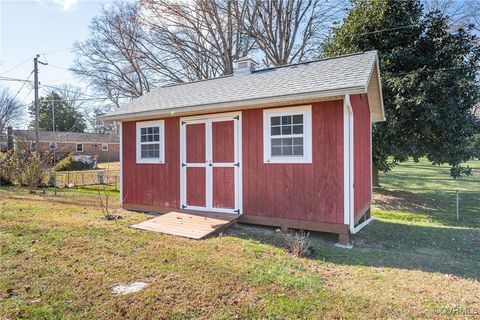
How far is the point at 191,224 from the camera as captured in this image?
19.5 feet

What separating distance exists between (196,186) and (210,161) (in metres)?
0.70

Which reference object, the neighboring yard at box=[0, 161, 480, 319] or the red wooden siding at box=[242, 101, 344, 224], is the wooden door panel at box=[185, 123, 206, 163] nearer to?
the red wooden siding at box=[242, 101, 344, 224]

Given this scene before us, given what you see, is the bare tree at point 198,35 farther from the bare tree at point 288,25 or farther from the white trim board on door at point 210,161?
the white trim board on door at point 210,161

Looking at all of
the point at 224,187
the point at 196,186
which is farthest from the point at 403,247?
the point at 196,186

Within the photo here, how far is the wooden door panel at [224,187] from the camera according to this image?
21.0 ft

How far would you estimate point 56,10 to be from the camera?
9.54 m

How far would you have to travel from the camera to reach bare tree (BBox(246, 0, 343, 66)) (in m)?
15.7

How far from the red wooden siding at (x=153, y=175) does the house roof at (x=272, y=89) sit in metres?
0.43

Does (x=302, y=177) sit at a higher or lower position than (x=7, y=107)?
lower

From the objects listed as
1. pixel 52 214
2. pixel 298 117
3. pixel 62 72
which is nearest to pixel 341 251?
pixel 298 117

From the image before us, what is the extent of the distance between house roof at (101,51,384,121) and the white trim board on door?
0.23 meters

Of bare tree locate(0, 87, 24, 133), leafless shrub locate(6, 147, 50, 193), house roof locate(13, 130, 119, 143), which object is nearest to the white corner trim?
leafless shrub locate(6, 147, 50, 193)

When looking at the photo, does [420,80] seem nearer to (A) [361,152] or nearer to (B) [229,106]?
(A) [361,152]

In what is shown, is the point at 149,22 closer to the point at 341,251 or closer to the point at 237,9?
the point at 237,9
